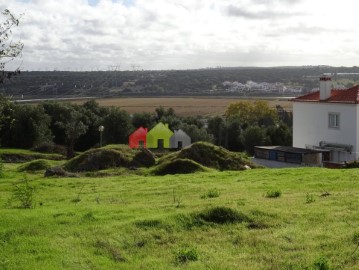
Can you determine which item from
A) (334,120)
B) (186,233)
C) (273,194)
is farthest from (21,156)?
(186,233)

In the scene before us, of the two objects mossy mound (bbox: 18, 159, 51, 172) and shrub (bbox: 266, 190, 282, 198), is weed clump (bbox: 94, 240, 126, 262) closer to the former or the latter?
shrub (bbox: 266, 190, 282, 198)

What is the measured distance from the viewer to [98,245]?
9141mm

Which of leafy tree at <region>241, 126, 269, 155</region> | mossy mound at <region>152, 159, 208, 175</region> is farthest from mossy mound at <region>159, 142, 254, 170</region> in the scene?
leafy tree at <region>241, 126, 269, 155</region>

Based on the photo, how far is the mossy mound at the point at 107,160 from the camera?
27.2 metres

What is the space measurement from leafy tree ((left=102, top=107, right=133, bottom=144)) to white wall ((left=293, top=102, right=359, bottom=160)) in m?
25.3

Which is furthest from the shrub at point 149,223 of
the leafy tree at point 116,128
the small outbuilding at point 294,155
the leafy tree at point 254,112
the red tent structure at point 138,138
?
the leafy tree at point 254,112

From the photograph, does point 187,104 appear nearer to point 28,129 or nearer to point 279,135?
point 279,135

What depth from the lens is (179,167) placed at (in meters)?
25.2

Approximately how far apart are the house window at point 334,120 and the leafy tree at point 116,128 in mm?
28876

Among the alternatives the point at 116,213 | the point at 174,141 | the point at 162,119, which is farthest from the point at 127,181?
the point at 162,119

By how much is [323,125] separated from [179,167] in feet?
49.5

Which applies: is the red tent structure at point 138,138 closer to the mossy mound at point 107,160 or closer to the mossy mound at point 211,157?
the mossy mound at point 107,160

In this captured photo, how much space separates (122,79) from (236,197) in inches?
7024

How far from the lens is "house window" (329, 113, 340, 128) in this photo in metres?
35.4
